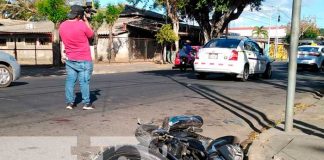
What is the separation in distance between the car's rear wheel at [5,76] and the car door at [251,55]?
26.7 ft

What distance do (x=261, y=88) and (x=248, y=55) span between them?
2.83m

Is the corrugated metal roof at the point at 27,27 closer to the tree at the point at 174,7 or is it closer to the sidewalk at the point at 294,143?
the tree at the point at 174,7

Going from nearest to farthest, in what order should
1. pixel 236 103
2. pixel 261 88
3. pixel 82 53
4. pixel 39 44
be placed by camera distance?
1. pixel 82 53
2. pixel 236 103
3. pixel 261 88
4. pixel 39 44

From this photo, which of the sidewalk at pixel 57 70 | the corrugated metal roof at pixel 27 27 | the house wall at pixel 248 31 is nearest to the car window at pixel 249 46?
the sidewalk at pixel 57 70

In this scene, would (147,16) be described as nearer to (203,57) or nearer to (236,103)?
(203,57)

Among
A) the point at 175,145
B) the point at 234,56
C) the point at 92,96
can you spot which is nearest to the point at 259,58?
the point at 234,56

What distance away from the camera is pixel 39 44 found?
41.2 metres

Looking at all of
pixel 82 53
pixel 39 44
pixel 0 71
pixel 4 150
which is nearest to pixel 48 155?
pixel 4 150

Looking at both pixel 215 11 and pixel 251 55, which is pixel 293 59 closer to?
pixel 251 55

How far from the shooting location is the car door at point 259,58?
17.9 meters

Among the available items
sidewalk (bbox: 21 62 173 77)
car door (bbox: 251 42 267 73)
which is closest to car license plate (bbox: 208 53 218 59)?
car door (bbox: 251 42 267 73)

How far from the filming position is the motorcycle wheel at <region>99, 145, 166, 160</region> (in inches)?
133

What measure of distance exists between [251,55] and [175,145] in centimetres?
1385

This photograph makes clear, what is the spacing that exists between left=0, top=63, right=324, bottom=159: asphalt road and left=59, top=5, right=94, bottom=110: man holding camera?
0.62 meters
